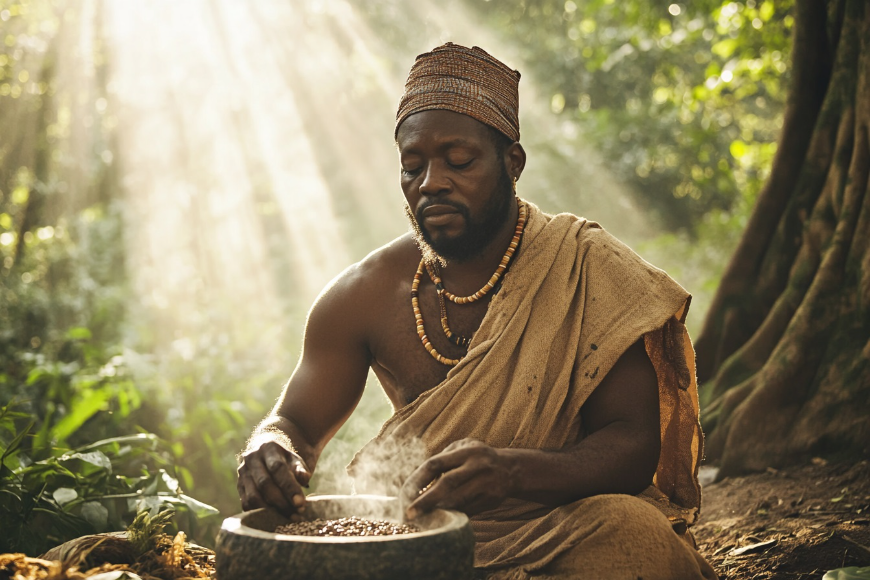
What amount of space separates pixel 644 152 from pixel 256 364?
10.3 meters

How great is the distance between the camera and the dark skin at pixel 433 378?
2320mm

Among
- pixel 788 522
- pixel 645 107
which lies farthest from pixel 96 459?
pixel 645 107

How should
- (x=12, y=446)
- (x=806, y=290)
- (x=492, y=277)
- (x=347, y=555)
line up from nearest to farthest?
1. (x=347, y=555)
2. (x=12, y=446)
3. (x=492, y=277)
4. (x=806, y=290)

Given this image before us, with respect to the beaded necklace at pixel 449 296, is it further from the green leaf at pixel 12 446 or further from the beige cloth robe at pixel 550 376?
the green leaf at pixel 12 446

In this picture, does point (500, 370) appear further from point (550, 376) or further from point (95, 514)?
point (95, 514)

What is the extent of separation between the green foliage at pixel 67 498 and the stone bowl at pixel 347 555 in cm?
83

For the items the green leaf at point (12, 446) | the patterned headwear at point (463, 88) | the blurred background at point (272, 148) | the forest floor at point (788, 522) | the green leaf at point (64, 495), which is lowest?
the forest floor at point (788, 522)

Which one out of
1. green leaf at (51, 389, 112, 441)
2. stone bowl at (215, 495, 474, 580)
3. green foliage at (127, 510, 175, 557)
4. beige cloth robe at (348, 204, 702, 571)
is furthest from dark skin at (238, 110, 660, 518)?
green leaf at (51, 389, 112, 441)

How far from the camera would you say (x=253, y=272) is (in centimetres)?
1302

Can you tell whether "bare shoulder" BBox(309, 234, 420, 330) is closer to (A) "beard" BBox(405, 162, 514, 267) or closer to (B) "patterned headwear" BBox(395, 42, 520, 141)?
(A) "beard" BBox(405, 162, 514, 267)

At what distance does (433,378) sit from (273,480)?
89 cm

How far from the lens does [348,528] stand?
2254 mm

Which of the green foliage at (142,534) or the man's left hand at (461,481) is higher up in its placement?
the man's left hand at (461,481)

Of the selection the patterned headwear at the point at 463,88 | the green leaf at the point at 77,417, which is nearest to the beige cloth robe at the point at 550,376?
the patterned headwear at the point at 463,88
